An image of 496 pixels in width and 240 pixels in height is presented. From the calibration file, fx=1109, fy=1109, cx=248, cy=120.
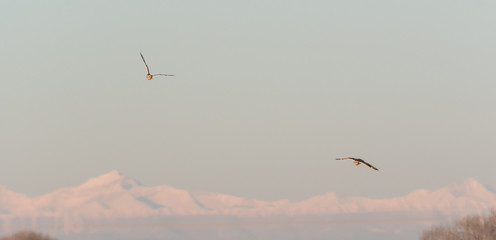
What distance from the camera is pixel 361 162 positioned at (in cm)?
11100

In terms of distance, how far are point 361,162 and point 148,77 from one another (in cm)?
3265

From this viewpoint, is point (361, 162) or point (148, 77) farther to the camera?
point (148, 77)

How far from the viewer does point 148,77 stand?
132 meters
